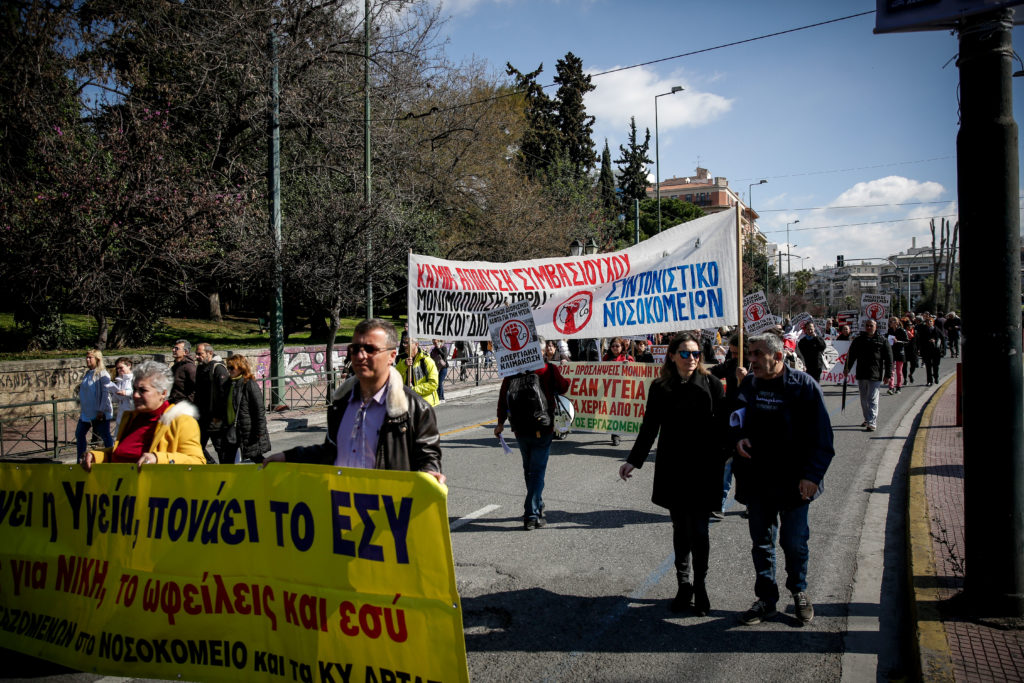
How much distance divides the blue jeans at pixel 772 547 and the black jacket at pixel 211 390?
5.75 metres

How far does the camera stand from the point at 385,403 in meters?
3.57

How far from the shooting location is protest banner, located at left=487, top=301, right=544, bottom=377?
666 cm

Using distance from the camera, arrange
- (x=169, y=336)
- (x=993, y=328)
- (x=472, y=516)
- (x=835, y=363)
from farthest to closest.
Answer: (x=169, y=336) < (x=835, y=363) < (x=472, y=516) < (x=993, y=328)

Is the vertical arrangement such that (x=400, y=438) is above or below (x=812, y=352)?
below

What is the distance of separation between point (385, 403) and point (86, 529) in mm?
1867

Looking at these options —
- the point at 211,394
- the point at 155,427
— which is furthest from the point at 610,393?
the point at 155,427

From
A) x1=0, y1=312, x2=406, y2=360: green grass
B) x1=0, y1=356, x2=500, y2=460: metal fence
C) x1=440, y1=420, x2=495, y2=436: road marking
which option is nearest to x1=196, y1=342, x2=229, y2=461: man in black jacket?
x1=0, y1=356, x2=500, y2=460: metal fence

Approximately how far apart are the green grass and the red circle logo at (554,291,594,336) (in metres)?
14.4

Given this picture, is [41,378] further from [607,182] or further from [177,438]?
[607,182]

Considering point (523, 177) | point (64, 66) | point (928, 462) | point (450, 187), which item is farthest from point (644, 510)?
point (523, 177)

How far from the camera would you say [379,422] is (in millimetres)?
3572

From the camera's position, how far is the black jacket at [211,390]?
776cm

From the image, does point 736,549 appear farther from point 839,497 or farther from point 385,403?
point 385,403

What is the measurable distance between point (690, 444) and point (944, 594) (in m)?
1.78
